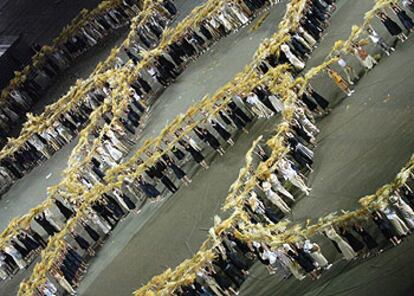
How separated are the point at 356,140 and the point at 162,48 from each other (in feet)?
33.7

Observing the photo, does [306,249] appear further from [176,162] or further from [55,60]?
[55,60]


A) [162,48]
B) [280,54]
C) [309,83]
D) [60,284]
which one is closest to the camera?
[60,284]

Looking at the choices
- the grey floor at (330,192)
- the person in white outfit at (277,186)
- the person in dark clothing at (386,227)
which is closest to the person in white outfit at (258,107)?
the grey floor at (330,192)

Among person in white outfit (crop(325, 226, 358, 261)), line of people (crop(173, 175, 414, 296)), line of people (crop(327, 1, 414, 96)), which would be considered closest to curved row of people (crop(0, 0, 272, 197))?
line of people (crop(327, 1, 414, 96))

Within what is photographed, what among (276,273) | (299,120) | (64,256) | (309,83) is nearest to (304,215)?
(276,273)

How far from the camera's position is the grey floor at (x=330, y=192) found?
15016 millimetres

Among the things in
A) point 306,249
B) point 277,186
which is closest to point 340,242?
point 306,249

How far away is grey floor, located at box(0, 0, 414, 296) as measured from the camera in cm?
1502

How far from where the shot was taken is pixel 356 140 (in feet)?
60.2

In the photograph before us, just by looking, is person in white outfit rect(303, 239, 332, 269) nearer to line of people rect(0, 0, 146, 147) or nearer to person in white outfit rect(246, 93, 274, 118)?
person in white outfit rect(246, 93, 274, 118)

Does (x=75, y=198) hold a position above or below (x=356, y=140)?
above

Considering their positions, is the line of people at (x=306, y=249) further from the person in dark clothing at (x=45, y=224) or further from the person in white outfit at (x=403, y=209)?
the person in dark clothing at (x=45, y=224)

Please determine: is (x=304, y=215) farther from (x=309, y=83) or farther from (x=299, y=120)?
(x=309, y=83)

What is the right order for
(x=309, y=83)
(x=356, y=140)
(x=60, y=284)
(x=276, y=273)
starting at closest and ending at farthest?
1. (x=276, y=273)
2. (x=356, y=140)
3. (x=60, y=284)
4. (x=309, y=83)
